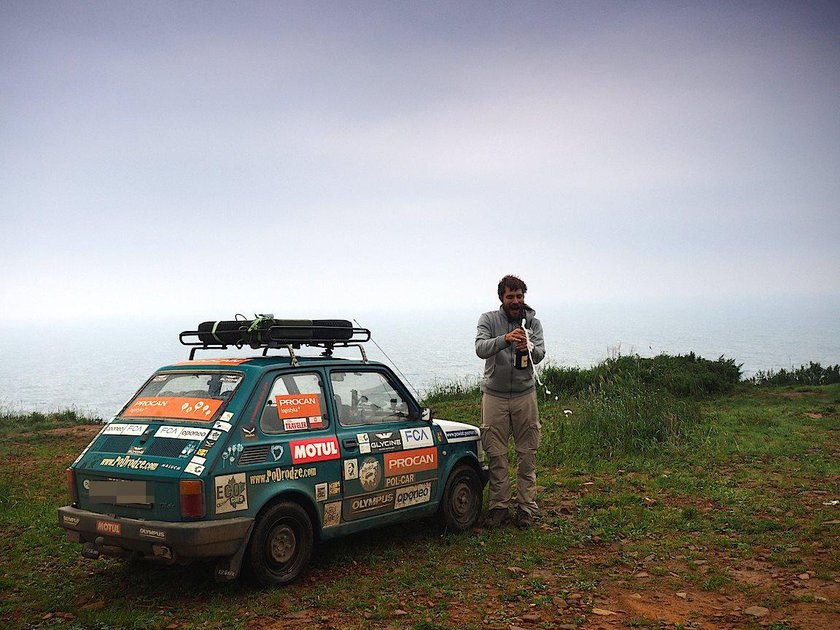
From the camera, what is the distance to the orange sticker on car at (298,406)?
6152mm

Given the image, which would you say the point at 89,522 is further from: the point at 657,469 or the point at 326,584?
the point at 657,469

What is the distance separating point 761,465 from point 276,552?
7.30 metres

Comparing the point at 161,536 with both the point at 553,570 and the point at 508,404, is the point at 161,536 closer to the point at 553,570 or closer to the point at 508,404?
the point at 553,570

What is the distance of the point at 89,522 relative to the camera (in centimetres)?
570

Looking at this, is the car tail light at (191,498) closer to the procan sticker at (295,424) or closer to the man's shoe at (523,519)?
the procan sticker at (295,424)

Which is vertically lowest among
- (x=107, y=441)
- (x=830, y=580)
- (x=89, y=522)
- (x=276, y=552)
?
(x=830, y=580)

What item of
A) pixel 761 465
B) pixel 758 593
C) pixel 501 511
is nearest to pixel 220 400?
pixel 501 511

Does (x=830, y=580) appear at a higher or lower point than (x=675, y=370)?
lower

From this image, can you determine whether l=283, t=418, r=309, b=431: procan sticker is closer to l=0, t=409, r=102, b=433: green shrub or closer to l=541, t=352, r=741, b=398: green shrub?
l=541, t=352, r=741, b=398: green shrub

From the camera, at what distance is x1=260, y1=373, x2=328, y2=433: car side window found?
604 cm

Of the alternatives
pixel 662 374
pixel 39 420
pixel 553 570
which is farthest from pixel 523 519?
pixel 39 420

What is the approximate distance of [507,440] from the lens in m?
8.02

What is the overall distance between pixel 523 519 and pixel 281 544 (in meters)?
2.92

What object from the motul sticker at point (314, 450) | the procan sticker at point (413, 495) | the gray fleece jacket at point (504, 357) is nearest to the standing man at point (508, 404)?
the gray fleece jacket at point (504, 357)
